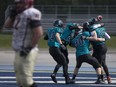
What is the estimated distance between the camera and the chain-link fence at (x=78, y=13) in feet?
152

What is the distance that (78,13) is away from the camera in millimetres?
48094

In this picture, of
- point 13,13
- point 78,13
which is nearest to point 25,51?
point 13,13

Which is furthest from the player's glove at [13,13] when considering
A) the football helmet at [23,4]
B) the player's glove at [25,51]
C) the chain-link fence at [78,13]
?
the chain-link fence at [78,13]

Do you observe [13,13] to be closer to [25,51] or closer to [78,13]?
[25,51]

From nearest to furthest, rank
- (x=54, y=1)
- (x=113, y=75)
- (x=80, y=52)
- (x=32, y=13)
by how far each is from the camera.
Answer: (x=32, y=13)
(x=80, y=52)
(x=113, y=75)
(x=54, y=1)

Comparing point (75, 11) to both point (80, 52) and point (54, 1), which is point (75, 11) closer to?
point (54, 1)

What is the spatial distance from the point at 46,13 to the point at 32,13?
4051 cm

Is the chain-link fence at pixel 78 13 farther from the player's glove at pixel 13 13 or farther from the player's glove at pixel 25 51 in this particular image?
the player's glove at pixel 25 51

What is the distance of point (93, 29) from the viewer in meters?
12.6

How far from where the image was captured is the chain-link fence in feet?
152

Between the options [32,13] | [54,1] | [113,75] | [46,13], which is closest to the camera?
[32,13]

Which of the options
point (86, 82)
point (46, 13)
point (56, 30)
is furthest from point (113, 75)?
point (46, 13)

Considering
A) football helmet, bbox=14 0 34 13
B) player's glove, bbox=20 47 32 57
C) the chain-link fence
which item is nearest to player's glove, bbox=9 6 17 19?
football helmet, bbox=14 0 34 13

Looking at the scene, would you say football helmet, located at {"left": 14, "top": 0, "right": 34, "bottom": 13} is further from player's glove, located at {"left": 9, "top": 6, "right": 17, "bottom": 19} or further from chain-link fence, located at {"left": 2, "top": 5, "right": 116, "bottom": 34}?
chain-link fence, located at {"left": 2, "top": 5, "right": 116, "bottom": 34}
